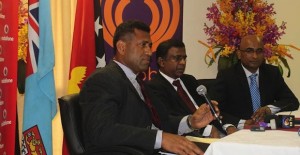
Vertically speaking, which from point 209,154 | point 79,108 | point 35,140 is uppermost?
point 79,108

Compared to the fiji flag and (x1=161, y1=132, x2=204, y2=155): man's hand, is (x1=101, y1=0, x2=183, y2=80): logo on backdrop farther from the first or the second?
(x1=161, y1=132, x2=204, y2=155): man's hand

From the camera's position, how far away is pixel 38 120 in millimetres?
3545

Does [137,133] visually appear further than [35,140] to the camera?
No

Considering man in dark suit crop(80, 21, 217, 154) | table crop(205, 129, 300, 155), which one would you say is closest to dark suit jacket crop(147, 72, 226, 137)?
man in dark suit crop(80, 21, 217, 154)

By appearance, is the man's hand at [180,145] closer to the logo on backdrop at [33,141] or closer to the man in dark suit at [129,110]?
the man in dark suit at [129,110]

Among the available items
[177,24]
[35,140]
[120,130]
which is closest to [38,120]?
[35,140]

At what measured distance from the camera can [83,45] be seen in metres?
3.77

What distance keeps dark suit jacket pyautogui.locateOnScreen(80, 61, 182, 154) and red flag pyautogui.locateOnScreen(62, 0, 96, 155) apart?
130 centimetres

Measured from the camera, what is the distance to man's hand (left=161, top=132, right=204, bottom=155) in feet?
6.56

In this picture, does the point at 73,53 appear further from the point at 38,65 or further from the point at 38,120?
the point at 38,120

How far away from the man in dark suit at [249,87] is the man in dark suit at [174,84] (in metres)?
0.22

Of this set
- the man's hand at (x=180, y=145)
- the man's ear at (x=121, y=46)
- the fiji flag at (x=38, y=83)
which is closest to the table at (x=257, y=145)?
the man's hand at (x=180, y=145)

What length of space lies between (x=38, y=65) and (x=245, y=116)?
1.74 meters

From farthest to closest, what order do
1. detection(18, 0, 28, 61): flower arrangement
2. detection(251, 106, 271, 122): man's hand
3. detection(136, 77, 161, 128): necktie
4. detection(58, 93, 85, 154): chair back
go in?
detection(18, 0, 28, 61): flower arrangement
detection(251, 106, 271, 122): man's hand
detection(136, 77, 161, 128): necktie
detection(58, 93, 85, 154): chair back
